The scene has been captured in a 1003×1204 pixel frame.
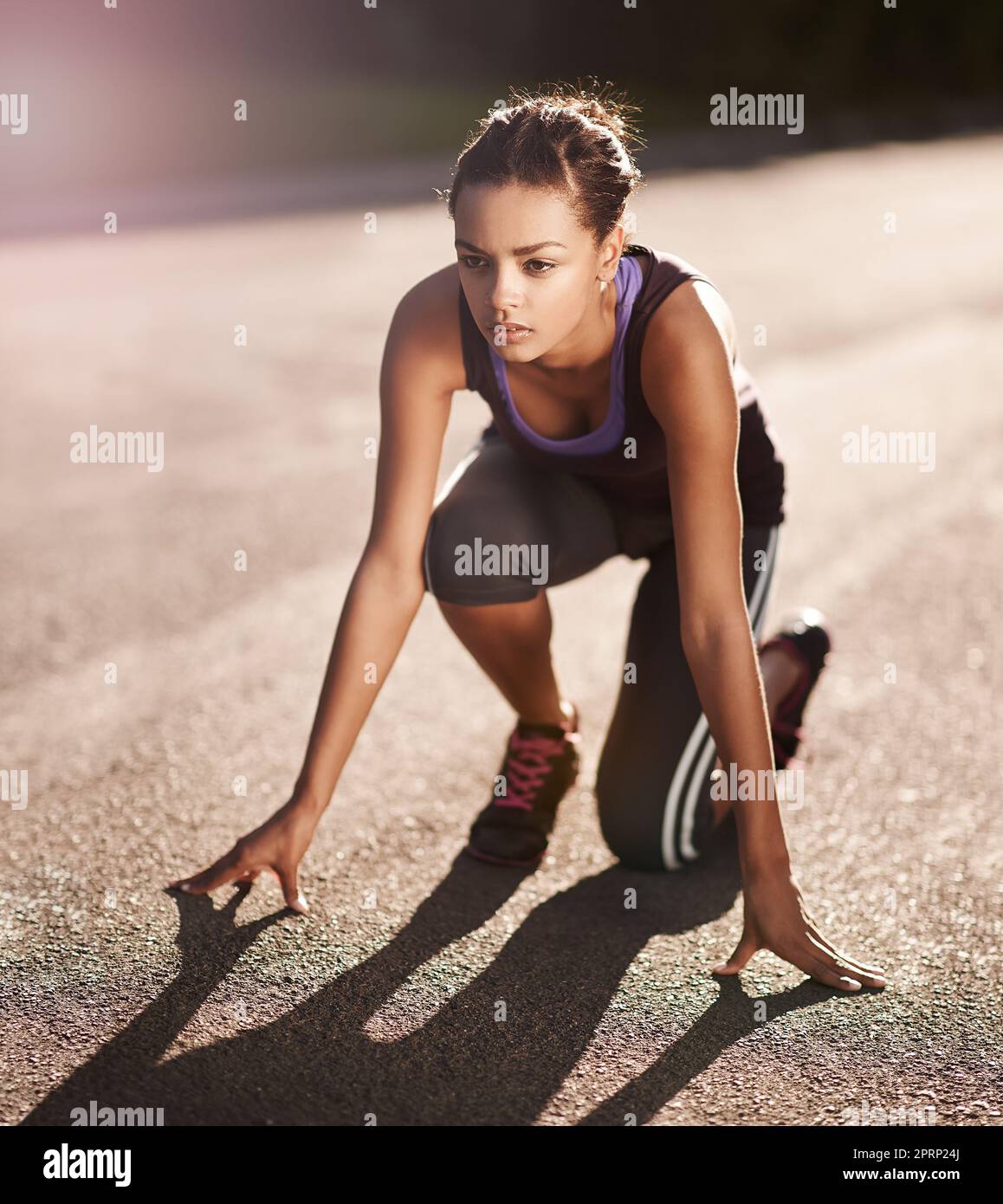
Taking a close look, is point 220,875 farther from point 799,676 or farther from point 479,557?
point 799,676

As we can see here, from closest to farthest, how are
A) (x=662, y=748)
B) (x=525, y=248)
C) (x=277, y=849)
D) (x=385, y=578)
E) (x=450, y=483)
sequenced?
(x=525, y=248)
(x=277, y=849)
(x=385, y=578)
(x=662, y=748)
(x=450, y=483)

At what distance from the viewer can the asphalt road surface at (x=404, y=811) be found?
2404mm

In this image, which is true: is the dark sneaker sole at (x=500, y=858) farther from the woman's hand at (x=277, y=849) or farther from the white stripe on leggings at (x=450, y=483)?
the white stripe on leggings at (x=450, y=483)

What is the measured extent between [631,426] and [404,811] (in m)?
1.07

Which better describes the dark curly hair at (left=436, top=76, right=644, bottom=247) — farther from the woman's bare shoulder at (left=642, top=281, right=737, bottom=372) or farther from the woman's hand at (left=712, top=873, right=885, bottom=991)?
the woman's hand at (left=712, top=873, right=885, bottom=991)

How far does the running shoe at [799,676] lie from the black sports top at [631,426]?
392 mm

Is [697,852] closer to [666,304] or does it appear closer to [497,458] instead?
[497,458]

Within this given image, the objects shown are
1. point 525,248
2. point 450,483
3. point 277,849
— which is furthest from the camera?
point 450,483

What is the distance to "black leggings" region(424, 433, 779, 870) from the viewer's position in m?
2.98

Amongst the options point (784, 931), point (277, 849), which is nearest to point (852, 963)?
point (784, 931)

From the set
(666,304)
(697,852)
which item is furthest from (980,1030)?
(666,304)

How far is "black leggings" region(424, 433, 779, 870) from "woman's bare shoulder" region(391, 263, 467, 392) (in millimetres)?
329

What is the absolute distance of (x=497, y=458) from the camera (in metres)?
3.18

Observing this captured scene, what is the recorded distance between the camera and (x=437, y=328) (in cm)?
280
